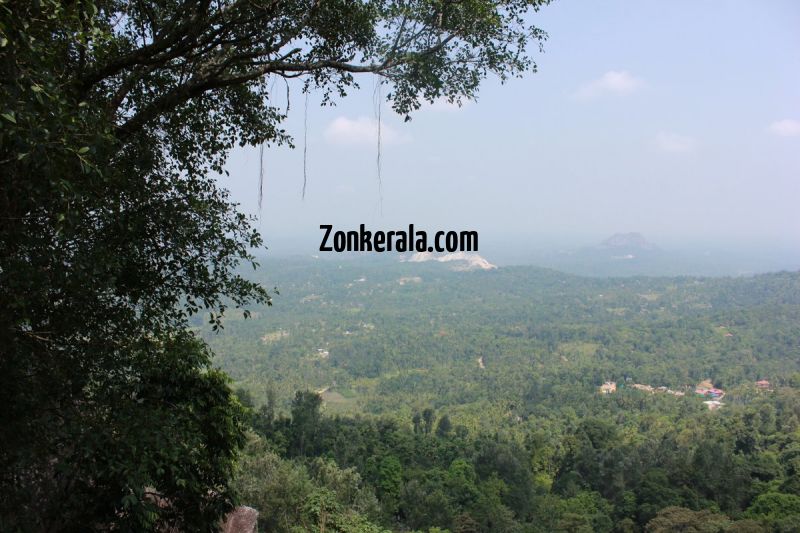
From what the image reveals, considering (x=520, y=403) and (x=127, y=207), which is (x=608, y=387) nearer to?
(x=520, y=403)

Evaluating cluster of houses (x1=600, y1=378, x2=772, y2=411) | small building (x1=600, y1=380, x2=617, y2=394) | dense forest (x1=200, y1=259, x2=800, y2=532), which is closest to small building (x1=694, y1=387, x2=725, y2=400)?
cluster of houses (x1=600, y1=378, x2=772, y2=411)

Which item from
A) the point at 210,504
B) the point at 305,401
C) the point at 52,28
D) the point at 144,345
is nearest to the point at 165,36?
the point at 52,28

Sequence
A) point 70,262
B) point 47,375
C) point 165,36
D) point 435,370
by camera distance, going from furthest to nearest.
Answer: point 435,370 < point 165,36 < point 47,375 < point 70,262

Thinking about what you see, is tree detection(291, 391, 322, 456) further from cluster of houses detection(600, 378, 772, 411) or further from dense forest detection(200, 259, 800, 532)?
cluster of houses detection(600, 378, 772, 411)

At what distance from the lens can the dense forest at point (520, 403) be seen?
18938 mm

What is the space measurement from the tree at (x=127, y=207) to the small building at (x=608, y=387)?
55.6m

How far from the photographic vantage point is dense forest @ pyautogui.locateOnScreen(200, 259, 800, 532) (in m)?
18.9

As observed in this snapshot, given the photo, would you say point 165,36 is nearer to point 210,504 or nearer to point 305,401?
point 210,504

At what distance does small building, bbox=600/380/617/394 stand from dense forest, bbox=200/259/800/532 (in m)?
0.66

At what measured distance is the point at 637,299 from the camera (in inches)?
4377

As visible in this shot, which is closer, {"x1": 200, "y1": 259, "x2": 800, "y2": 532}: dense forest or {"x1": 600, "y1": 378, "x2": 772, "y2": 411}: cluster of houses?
{"x1": 200, "y1": 259, "x2": 800, "y2": 532}: dense forest

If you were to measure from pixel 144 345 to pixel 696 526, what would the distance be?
17971 mm

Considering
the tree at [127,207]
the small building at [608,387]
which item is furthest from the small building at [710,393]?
the tree at [127,207]

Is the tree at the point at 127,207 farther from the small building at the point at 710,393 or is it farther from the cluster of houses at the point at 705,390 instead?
the small building at the point at 710,393
